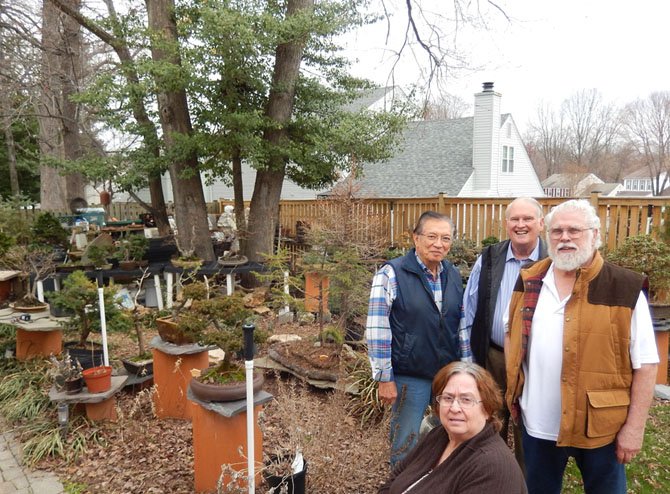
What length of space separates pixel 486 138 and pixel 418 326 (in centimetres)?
1293

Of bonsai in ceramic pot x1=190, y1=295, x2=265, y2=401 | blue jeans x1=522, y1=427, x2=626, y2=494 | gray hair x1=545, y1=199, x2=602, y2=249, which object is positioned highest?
gray hair x1=545, y1=199, x2=602, y2=249

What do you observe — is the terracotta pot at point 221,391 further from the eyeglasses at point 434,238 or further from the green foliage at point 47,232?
the green foliage at point 47,232

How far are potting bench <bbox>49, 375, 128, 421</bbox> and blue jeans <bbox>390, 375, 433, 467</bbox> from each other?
2206mm

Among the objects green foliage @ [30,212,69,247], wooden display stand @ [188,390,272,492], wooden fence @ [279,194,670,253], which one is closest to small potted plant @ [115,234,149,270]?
green foliage @ [30,212,69,247]

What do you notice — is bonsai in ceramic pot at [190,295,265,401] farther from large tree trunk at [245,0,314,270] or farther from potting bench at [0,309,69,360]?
large tree trunk at [245,0,314,270]

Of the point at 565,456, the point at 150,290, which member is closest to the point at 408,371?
the point at 565,456

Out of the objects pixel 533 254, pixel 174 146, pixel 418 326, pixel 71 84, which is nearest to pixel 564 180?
pixel 71 84

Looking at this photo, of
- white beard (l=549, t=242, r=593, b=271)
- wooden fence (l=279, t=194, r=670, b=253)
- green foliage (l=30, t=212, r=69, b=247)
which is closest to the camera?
white beard (l=549, t=242, r=593, b=271)

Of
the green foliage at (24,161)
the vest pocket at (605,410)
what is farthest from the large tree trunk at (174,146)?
the green foliage at (24,161)

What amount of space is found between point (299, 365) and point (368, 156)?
3.79m

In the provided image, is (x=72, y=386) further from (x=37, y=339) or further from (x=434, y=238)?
(x=434, y=238)

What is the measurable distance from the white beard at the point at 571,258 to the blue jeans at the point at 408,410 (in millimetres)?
917

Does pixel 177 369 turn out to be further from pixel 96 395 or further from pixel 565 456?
pixel 565 456

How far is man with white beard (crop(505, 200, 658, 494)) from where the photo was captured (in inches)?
68.6
